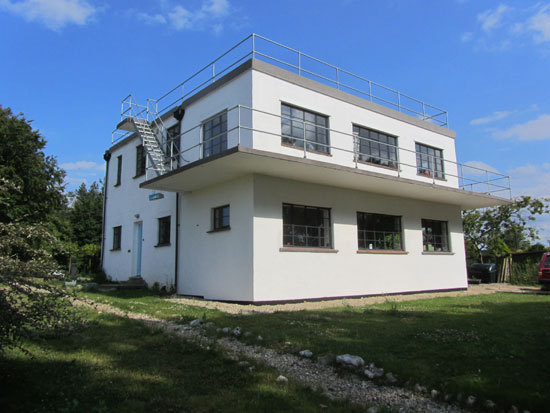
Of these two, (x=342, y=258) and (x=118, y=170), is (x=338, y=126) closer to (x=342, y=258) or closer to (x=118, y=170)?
(x=342, y=258)

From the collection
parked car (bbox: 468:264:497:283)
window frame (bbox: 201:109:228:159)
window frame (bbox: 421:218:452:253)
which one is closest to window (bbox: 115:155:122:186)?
window frame (bbox: 201:109:228:159)

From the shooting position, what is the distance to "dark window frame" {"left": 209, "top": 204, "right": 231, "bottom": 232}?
12.5 m

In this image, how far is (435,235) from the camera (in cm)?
1775

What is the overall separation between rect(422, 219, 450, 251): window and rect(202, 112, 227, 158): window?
9522 millimetres

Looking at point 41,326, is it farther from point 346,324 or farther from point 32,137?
point 32,137

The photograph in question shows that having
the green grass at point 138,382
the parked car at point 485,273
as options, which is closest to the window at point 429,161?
the parked car at point 485,273

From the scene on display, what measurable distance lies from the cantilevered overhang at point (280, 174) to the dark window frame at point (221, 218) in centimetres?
85

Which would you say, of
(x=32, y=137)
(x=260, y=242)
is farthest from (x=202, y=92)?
(x=32, y=137)

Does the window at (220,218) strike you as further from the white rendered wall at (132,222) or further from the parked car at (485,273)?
the parked car at (485,273)

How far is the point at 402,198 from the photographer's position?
16.1 m

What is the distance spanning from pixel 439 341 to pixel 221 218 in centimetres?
825

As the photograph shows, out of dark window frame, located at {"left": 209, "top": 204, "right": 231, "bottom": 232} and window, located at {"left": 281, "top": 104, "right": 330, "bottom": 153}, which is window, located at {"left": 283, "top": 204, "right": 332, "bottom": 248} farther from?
window, located at {"left": 281, "top": 104, "right": 330, "bottom": 153}

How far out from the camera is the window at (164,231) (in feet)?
50.9

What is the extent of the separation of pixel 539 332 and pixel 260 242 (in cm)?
685
